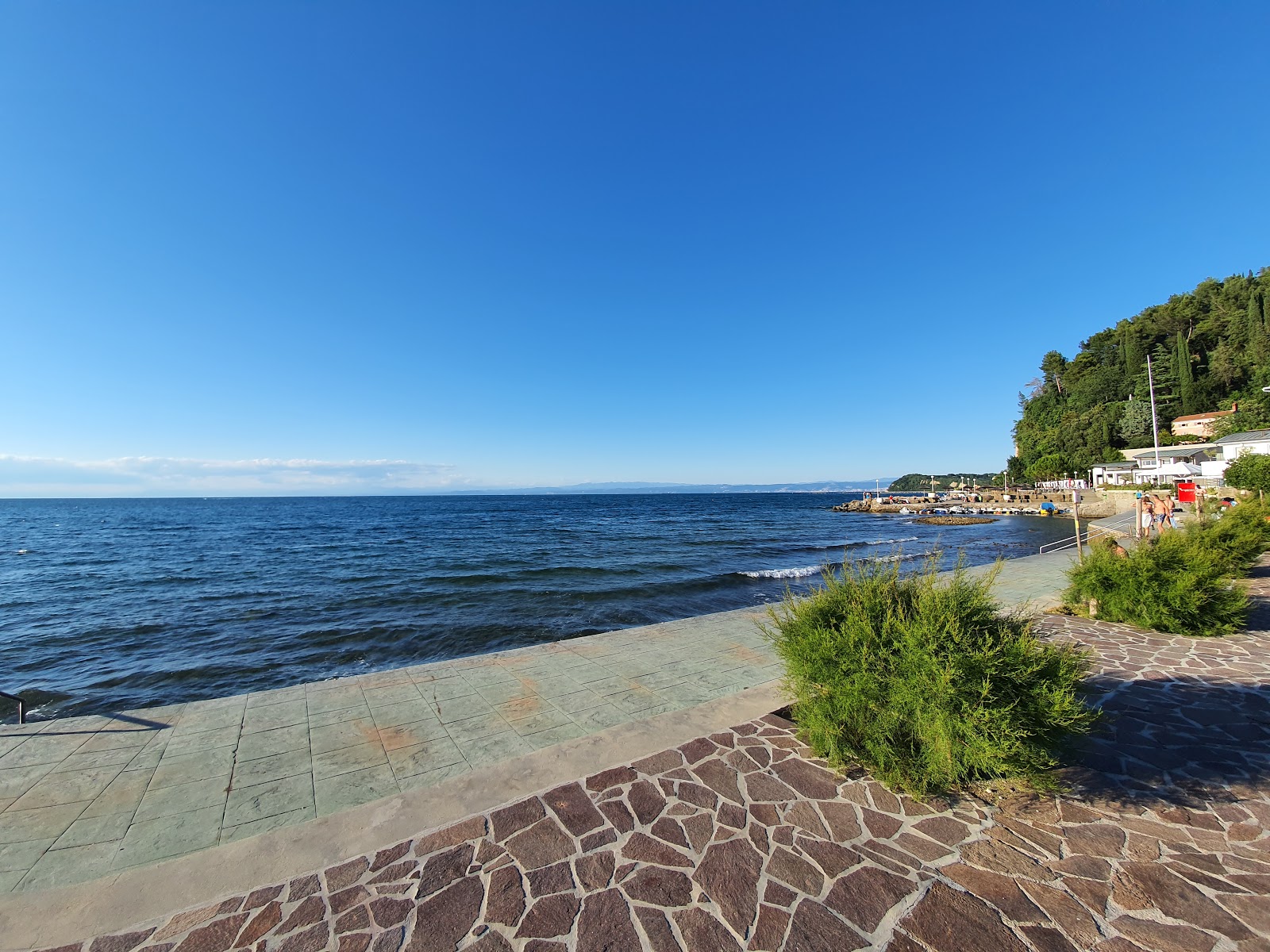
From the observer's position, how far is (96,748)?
14.9ft

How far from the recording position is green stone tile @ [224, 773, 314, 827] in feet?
11.9

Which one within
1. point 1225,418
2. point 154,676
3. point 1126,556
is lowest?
point 154,676

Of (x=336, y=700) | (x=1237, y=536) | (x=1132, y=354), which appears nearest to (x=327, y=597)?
(x=336, y=700)

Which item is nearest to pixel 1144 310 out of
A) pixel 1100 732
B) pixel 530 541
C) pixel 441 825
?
pixel 530 541

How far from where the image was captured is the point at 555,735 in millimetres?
4746

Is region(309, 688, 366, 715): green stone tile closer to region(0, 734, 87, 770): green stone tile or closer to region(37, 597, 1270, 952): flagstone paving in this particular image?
region(0, 734, 87, 770): green stone tile

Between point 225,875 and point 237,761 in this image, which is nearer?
point 225,875

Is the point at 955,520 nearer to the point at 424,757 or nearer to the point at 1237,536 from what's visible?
the point at 1237,536

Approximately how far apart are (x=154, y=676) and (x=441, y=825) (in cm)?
977

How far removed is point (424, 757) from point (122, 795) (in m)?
2.18

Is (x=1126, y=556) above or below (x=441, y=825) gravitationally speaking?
above

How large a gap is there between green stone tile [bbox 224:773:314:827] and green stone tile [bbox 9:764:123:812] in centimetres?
111

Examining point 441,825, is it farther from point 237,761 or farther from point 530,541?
point 530,541

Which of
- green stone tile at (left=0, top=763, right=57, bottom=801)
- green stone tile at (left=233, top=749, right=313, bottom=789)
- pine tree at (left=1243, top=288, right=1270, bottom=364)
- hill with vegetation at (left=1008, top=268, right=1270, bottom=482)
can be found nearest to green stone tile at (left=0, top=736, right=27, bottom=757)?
green stone tile at (left=0, top=763, right=57, bottom=801)
